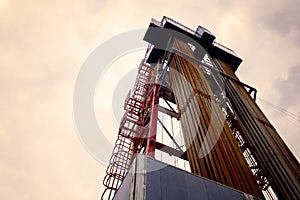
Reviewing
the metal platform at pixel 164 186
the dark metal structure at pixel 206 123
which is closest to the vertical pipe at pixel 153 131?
the dark metal structure at pixel 206 123

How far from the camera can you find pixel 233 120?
A: 39.5 ft

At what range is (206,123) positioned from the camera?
7172 mm

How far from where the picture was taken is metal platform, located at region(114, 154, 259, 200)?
3.56 m

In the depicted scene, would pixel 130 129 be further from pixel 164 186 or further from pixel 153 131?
pixel 164 186

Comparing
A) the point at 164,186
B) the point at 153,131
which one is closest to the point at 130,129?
the point at 153,131

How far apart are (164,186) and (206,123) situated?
3.82 metres

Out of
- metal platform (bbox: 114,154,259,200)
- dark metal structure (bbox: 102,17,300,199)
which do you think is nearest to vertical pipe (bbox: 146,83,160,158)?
dark metal structure (bbox: 102,17,300,199)

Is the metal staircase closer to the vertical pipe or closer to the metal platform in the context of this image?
the vertical pipe

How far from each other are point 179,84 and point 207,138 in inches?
156

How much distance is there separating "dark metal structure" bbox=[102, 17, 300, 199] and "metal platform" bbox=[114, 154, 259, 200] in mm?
1542

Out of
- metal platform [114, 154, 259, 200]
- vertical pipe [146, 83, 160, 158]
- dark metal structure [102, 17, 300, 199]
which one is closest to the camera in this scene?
metal platform [114, 154, 259, 200]

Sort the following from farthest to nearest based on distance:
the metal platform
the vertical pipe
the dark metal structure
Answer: the vertical pipe, the dark metal structure, the metal platform

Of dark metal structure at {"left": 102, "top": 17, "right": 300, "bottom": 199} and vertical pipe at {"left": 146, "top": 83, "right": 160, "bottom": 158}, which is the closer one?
dark metal structure at {"left": 102, "top": 17, "right": 300, "bottom": 199}

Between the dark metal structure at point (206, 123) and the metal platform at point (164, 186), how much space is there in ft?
5.06
